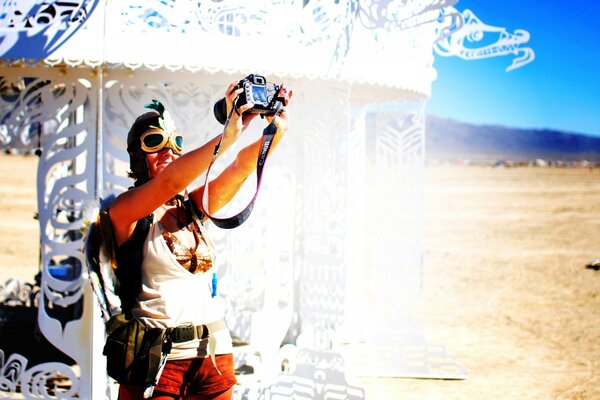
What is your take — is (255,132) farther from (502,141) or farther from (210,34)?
(502,141)

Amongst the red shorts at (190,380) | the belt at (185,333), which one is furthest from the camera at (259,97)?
the red shorts at (190,380)

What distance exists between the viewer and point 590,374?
25.2ft

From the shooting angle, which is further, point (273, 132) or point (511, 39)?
point (511, 39)

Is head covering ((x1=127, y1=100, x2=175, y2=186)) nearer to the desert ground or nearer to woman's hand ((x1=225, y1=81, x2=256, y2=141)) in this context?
woman's hand ((x1=225, y1=81, x2=256, y2=141))

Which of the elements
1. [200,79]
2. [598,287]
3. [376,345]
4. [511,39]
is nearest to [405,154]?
[511,39]

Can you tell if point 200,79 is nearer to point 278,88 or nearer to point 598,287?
point 278,88

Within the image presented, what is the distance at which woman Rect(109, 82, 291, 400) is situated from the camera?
3.01m

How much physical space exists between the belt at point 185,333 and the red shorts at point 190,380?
11 centimetres

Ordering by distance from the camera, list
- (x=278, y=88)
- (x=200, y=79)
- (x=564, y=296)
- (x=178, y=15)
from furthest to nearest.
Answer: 1. (x=564, y=296)
2. (x=200, y=79)
3. (x=178, y=15)
4. (x=278, y=88)

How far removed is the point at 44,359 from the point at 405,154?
457 cm

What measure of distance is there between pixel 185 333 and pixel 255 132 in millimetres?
3903

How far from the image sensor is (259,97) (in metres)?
2.70

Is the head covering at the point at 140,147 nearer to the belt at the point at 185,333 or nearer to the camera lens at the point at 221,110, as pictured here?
the camera lens at the point at 221,110

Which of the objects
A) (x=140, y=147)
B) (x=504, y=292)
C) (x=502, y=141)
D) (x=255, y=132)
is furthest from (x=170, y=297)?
(x=502, y=141)
